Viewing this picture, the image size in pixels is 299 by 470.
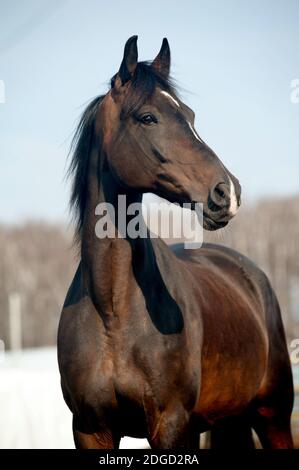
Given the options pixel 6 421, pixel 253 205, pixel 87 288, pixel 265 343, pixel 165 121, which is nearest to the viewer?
pixel 165 121

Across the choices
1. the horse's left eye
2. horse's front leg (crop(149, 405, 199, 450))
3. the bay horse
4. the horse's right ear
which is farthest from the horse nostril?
horse's front leg (crop(149, 405, 199, 450))

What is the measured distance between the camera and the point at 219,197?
3359 mm

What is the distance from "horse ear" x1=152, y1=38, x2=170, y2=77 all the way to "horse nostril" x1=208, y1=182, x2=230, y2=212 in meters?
0.93

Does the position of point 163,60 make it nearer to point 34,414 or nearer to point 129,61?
point 129,61

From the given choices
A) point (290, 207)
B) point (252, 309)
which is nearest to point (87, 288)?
point (252, 309)

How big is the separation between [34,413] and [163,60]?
387 cm

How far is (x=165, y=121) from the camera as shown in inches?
141

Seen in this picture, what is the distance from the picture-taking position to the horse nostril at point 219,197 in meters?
3.34

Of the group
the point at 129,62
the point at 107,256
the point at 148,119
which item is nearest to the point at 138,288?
the point at 107,256

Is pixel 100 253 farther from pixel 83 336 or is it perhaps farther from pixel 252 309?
pixel 252 309

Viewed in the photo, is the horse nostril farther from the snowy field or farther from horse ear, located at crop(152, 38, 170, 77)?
the snowy field

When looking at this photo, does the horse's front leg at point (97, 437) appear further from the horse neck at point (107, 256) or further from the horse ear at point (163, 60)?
the horse ear at point (163, 60)

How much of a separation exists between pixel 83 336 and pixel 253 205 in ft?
102

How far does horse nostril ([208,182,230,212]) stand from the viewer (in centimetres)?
334
